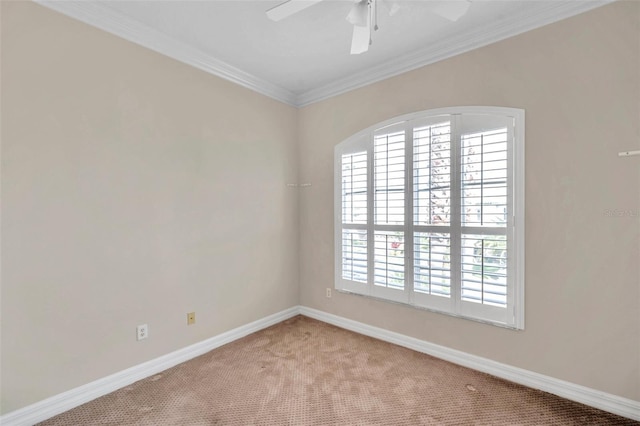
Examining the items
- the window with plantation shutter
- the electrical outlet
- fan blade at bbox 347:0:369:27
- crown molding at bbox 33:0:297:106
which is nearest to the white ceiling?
crown molding at bbox 33:0:297:106

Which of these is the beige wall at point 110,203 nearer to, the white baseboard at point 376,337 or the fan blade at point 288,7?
the white baseboard at point 376,337

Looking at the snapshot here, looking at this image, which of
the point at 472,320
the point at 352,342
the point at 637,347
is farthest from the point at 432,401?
the point at 637,347

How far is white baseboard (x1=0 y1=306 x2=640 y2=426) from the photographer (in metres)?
1.72

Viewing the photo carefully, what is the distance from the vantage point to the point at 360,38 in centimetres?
180

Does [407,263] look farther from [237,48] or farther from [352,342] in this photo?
[237,48]

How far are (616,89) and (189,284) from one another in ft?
10.9

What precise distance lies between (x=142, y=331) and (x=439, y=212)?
253cm

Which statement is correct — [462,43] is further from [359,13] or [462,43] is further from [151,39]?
[151,39]

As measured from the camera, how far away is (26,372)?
1.70 m

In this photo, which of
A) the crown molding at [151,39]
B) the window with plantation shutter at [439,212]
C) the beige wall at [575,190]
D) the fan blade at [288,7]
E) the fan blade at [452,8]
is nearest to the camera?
the fan blade at [452,8]

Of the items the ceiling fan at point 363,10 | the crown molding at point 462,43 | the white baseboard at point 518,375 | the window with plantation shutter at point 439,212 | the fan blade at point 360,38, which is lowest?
the white baseboard at point 518,375

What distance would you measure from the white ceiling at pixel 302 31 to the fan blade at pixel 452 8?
39 mm

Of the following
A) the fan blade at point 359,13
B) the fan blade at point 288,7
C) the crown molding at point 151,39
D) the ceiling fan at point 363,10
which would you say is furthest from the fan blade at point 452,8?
the crown molding at point 151,39

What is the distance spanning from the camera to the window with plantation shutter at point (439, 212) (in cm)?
210
